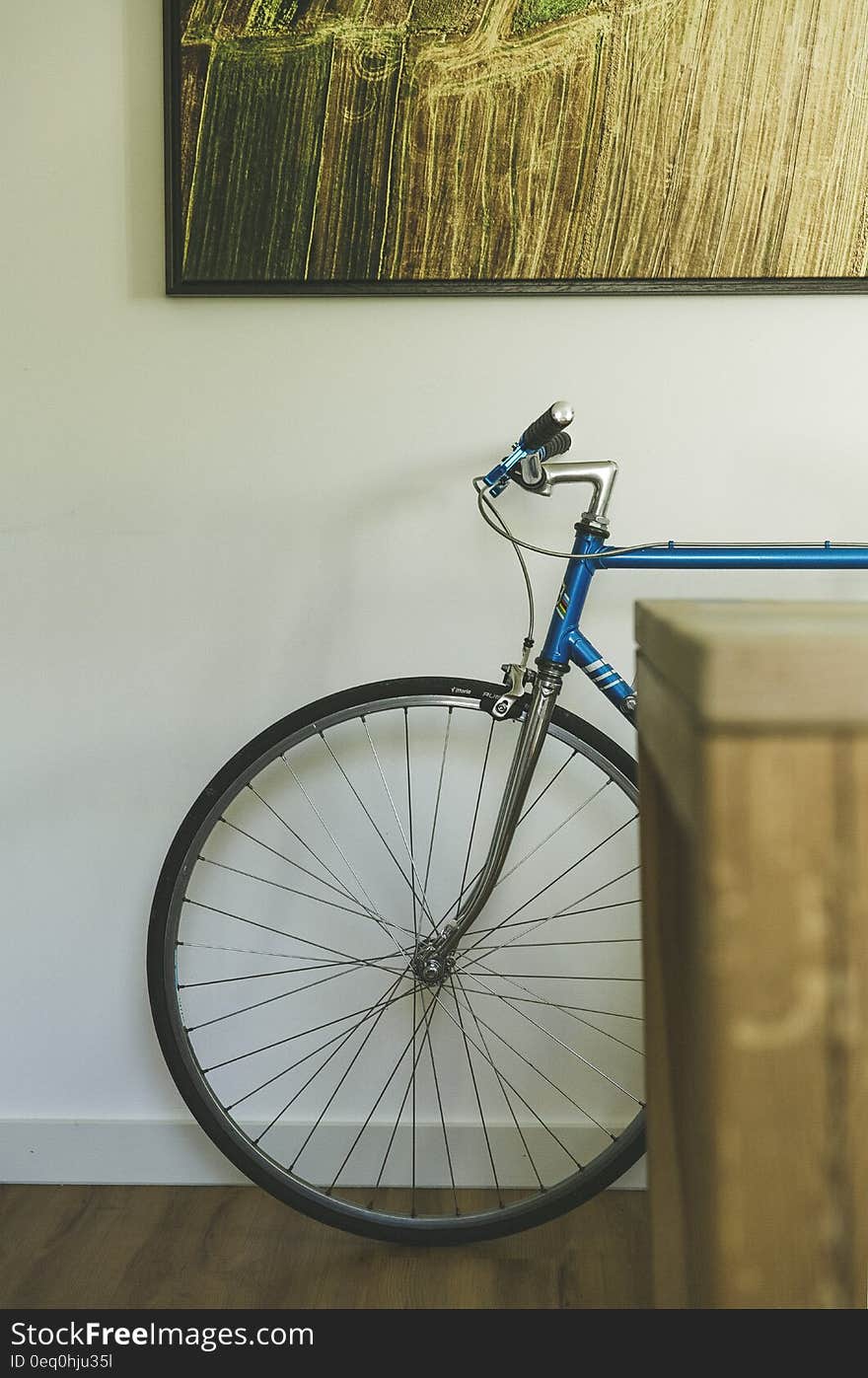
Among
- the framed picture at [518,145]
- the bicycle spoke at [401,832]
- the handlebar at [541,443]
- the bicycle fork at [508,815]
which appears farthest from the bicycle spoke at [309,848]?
the framed picture at [518,145]

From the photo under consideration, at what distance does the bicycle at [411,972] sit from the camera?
59.1 inches

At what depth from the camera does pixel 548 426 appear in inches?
45.9

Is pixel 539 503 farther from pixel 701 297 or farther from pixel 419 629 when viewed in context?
pixel 701 297

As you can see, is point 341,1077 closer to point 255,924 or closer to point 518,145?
point 255,924

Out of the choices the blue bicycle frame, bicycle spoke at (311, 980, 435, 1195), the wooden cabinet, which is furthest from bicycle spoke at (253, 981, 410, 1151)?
the wooden cabinet

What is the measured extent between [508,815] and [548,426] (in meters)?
0.51

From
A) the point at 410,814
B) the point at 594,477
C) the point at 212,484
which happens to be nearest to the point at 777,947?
the point at 594,477

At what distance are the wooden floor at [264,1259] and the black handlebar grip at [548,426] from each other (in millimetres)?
1075

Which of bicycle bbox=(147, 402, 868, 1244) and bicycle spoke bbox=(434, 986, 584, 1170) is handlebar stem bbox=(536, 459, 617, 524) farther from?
bicycle spoke bbox=(434, 986, 584, 1170)

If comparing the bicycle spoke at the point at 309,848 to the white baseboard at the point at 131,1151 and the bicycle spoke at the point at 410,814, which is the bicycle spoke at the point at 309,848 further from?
the white baseboard at the point at 131,1151

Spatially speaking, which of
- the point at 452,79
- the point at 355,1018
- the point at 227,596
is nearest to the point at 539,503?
the point at 227,596

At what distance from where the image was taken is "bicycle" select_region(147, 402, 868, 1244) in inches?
59.1
